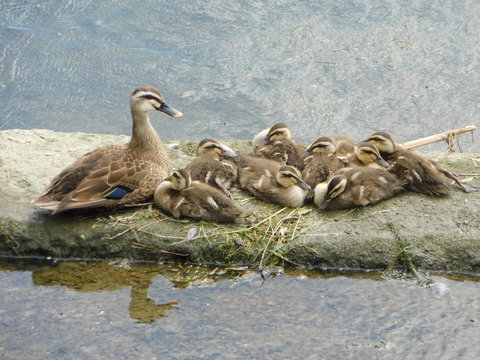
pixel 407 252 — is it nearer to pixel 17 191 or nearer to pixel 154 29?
pixel 17 191

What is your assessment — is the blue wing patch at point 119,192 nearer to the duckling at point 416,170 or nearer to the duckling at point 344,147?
the duckling at point 344,147

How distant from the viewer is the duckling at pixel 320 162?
618 cm

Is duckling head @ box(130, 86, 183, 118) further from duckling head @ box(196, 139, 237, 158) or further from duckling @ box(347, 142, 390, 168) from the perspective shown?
duckling @ box(347, 142, 390, 168)

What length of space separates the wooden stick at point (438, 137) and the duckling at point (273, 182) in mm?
1403

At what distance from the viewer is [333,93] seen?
27.6ft

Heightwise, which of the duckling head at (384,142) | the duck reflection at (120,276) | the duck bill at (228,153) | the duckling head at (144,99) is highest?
the duckling head at (144,99)

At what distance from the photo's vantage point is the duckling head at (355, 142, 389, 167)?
20.1 ft

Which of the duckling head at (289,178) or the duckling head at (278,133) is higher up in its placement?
the duckling head at (278,133)

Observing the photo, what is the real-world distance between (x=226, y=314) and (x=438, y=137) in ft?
9.88

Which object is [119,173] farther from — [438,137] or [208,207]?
[438,137]

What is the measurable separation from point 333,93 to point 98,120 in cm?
233

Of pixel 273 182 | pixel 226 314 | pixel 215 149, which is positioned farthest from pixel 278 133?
pixel 226 314

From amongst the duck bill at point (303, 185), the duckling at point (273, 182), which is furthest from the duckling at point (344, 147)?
the duck bill at point (303, 185)

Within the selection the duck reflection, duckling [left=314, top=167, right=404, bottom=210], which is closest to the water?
duckling [left=314, top=167, right=404, bottom=210]
